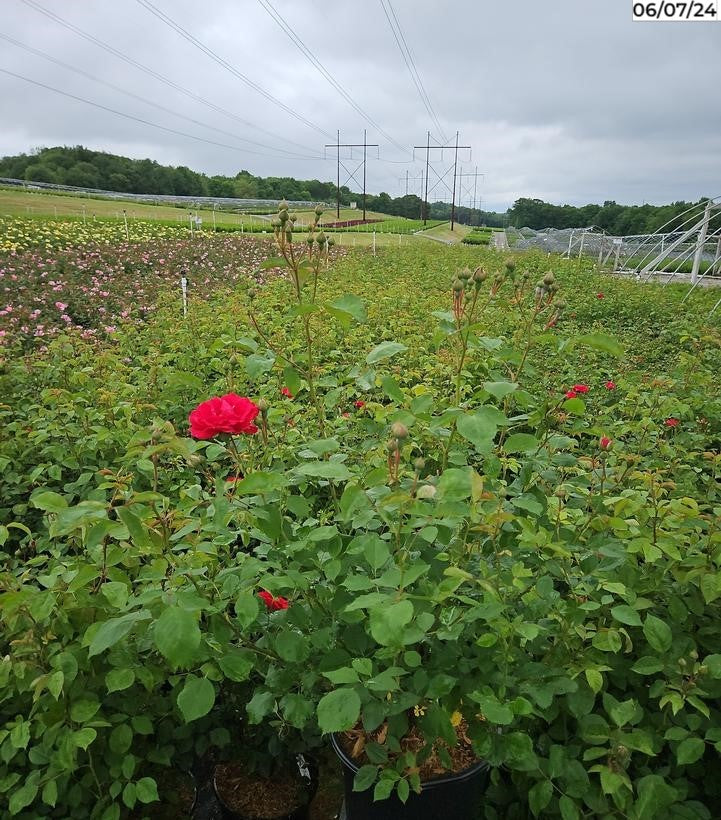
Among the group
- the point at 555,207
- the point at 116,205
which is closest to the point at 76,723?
the point at 116,205

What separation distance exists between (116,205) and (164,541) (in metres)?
28.4

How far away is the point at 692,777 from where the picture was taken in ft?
3.65

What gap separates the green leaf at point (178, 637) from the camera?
694 millimetres

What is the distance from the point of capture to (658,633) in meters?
0.94

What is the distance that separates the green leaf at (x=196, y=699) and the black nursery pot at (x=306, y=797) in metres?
0.69

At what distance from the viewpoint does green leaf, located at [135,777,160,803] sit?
101 centimetres

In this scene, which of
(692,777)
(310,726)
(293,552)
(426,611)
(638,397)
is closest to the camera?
(426,611)

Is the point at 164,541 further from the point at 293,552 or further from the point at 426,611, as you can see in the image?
the point at 426,611

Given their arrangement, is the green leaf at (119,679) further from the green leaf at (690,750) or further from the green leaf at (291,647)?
the green leaf at (690,750)

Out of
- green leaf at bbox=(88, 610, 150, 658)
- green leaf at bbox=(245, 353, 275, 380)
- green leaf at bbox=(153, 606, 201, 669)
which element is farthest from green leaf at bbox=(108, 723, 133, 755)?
green leaf at bbox=(245, 353, 275, 380)

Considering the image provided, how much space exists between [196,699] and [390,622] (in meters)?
0.37

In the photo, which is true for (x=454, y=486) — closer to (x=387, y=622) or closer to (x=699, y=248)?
(x=387, y=622)

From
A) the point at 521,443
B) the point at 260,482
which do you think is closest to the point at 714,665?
the point at 521,443

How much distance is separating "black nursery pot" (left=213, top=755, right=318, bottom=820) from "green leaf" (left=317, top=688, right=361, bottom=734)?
76cm
